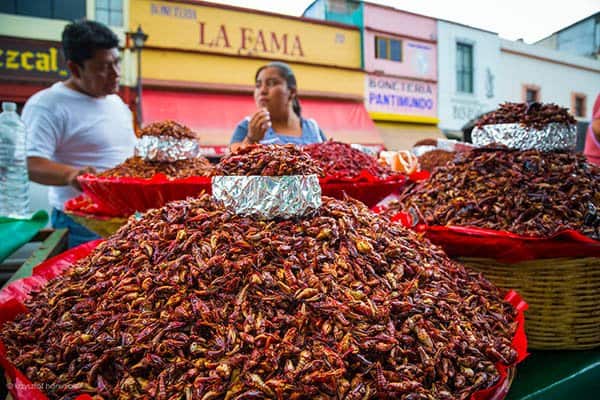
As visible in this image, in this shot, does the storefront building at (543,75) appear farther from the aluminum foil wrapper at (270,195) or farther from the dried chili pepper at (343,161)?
the aluminum foil wrapper at (270,195)

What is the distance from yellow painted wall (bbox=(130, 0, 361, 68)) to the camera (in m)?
8.05

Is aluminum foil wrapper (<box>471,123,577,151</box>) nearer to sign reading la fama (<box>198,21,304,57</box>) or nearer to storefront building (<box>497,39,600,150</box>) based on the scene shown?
sign reading la fama (<box>198,21,304,57</box>)

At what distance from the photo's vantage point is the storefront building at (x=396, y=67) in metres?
10.4

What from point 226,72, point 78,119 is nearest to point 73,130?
A: point 78,119

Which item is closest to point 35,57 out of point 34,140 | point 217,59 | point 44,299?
point 217,59

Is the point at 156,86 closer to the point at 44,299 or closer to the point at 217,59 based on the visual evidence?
the point at 217,59

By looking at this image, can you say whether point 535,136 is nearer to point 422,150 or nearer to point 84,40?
point 422,150

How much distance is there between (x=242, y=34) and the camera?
8.98m

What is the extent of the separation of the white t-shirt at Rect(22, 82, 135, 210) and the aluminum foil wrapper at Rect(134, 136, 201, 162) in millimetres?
755

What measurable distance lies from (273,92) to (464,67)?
10.6 metres

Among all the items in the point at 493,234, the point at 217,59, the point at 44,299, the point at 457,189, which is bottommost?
the point at 44,299

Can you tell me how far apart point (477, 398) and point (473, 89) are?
1253 centimetres

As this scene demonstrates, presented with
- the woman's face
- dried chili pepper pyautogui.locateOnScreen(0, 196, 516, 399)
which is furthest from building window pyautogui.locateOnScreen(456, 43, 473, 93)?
dried chili pepper pyautogui.locateOnScreen(0, 196, 516, 399)

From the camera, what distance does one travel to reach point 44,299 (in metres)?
0.88
